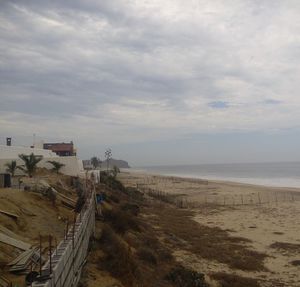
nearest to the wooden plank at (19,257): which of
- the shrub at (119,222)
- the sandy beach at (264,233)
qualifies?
the sandy beach at (264,233)

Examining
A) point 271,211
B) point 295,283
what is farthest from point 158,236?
point 271,211

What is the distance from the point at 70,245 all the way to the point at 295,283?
357 inches

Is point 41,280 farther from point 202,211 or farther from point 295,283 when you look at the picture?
point 202,211

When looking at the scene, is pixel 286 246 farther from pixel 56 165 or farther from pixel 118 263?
pixel 56 165

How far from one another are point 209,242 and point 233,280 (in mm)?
6624

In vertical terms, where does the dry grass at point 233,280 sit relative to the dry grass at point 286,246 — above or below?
below

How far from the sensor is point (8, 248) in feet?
31.4

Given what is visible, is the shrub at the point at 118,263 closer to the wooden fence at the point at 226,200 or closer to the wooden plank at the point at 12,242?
the wooden plank at the point at 12,242

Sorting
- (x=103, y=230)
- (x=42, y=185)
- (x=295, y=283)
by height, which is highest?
(x=42, y=185)

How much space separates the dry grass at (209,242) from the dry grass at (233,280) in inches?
61.9

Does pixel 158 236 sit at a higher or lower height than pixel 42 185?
lower

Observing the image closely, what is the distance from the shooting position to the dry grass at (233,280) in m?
13.9

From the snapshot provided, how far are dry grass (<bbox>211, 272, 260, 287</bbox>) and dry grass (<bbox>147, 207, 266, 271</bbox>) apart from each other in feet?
5.16

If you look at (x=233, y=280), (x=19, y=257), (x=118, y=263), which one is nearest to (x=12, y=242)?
(x=19, y=257)
